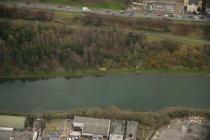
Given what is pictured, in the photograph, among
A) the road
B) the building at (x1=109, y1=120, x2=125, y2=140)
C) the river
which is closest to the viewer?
the building at (x1=109, y1=120, x2=125, y2=140)

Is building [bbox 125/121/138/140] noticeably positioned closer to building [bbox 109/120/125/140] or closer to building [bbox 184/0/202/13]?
building [bbox 109/120/125/140]

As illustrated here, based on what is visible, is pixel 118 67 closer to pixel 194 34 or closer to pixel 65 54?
pixel 65 54

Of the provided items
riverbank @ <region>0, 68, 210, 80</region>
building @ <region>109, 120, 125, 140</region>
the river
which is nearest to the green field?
the river

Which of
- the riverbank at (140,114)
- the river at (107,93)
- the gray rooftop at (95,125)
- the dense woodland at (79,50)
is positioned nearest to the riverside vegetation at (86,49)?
the dense woodland at (79,50)

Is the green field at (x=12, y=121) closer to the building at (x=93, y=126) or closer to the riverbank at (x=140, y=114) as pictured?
the riverbank at (x=140, y=114)

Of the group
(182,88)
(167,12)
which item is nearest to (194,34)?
(167,12)
